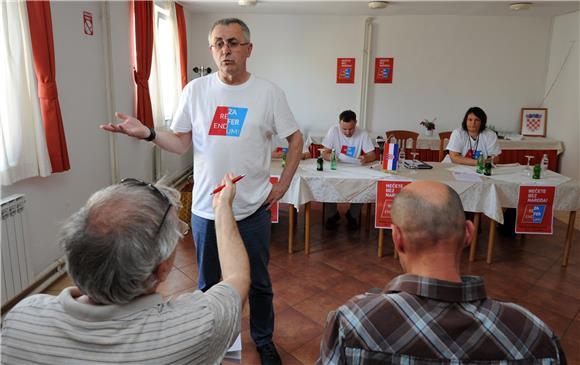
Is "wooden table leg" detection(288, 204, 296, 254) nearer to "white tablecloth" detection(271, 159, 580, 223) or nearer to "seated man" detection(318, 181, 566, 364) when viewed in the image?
"white tablecloth" detection(271, 159, 580, 223)

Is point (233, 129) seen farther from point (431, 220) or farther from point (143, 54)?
point (143, 54)

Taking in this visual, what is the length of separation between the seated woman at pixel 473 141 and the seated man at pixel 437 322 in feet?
10.5

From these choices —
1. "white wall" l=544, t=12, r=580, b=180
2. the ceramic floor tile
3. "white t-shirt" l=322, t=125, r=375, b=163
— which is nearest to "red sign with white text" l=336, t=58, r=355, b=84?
"white t-shirt" l=322, t=125, r=375, b=163

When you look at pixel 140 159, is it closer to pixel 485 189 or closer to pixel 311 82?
pixel 311 82

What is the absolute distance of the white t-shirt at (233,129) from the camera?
1.72 metres

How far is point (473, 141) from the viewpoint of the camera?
3.97m

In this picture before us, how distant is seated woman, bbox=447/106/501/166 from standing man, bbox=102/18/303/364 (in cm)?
260

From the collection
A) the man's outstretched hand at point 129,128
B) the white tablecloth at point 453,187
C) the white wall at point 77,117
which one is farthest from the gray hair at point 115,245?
the white tablecloth at point 453,187

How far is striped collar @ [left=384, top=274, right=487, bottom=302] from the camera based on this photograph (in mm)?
862

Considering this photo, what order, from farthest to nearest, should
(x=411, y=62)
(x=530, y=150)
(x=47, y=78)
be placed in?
(x=411, y=62), (x=530, y=150), (x=47, y=78)

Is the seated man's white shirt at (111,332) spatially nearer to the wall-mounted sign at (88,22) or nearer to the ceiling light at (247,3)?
the wall-mounted sign at (88,22)

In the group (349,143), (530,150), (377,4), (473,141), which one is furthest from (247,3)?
(530,150)

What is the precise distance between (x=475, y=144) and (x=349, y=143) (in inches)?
47.1

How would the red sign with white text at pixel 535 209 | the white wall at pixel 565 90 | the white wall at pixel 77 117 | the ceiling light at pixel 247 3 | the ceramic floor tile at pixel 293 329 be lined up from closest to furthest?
the ceramic floor tile at pixel 293 329 → the white wall at pixel 77 117 → the red sign with white text at pixel 535 209 → the ceiling light at pixel 247 3 → the white wall at pixel 565 90
